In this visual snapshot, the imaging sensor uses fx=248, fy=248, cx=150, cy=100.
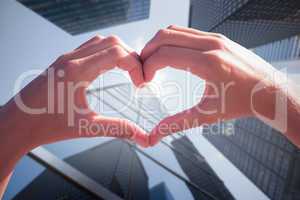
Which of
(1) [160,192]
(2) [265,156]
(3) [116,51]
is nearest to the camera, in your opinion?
(3) [116,51]

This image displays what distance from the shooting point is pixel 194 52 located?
187 centimetres

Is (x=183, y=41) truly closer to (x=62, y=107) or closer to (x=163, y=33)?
(x=163, y=33)

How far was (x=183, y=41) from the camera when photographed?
1.92 metres

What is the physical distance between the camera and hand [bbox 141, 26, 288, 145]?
1.70 meters

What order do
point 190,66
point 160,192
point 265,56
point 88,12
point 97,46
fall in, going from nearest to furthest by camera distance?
point 190,66 < point 97,46 < point 160,192 < point 88,12 < point 265,56

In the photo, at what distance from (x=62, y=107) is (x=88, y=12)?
5734 cm

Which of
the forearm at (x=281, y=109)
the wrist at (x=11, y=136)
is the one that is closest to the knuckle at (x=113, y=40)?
the wrist at (x=11, y=136)

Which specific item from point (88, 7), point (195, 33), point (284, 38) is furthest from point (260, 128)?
point (195, 33)

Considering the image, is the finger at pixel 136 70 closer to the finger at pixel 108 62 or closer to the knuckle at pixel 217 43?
the finger at pixel 108 62

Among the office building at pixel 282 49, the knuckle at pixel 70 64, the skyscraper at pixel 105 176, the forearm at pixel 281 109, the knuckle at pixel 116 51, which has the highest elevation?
the knuckle at pixel 116 51

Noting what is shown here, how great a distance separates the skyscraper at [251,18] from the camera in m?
46.8

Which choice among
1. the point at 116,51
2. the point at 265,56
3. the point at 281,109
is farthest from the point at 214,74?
the point at 265,56

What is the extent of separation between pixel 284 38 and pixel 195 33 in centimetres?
8081

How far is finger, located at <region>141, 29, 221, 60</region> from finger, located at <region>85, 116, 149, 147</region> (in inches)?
26.5
